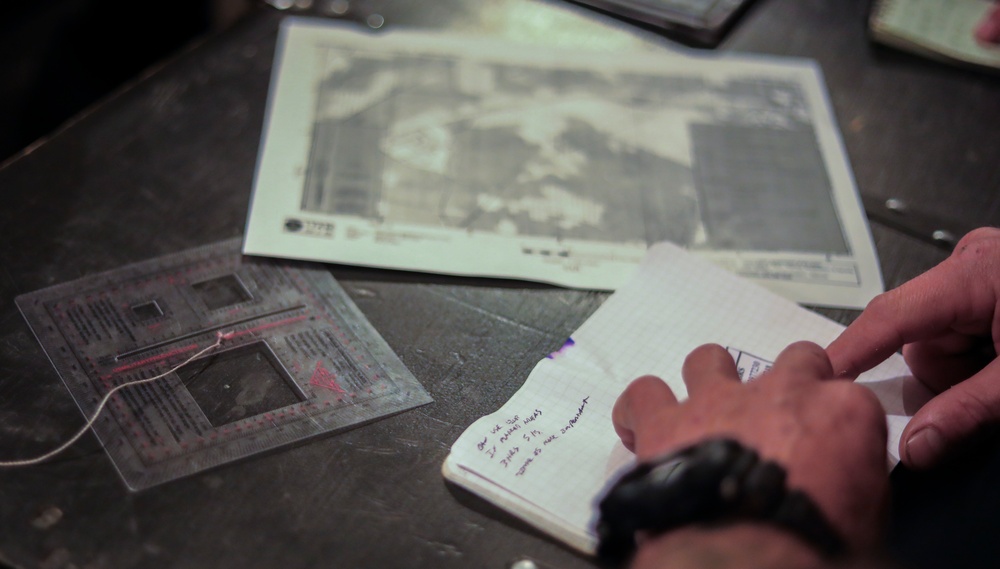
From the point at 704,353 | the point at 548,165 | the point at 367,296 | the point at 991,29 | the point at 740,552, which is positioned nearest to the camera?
the point at 740,552

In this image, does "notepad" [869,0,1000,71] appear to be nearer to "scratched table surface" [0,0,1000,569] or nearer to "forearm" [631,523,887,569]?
"scratched table surface" [0,0,1000,569]

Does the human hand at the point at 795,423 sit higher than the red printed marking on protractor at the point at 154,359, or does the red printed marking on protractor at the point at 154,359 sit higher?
→ the red printed marking on protractor at the point at 154,359

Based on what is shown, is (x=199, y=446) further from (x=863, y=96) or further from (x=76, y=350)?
(x=863, y=96)

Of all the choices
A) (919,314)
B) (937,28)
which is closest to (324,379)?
(919,314)

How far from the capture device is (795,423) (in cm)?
45

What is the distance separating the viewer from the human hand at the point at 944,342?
532 mm

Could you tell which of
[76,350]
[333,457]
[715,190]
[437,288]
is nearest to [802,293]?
[715,190]

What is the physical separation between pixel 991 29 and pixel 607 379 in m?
0.70

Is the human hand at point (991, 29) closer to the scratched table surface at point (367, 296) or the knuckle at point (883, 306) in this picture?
the scratched table surface at point (367, 296)

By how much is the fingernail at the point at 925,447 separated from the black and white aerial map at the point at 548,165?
0.17 meters

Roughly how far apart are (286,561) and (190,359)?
0.17 m

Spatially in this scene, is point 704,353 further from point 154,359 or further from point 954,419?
point 154,359

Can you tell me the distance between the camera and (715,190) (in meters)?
0.78

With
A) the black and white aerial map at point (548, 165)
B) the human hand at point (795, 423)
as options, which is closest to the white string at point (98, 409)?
the black and white aerial map at point (548, 165)
